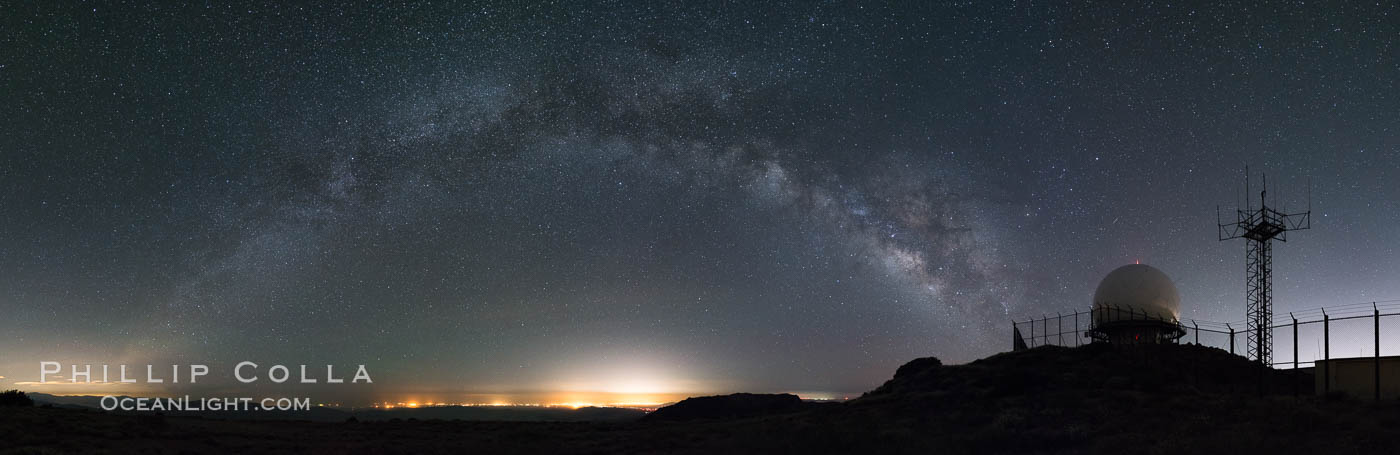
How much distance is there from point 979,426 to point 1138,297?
2245cm

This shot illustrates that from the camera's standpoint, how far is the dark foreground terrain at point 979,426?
20828mm

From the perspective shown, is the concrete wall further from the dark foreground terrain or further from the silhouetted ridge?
the silhouetted ridge

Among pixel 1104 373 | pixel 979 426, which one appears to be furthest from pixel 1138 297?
pixel 979 426

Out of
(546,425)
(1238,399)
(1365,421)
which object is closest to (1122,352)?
(1238,399)

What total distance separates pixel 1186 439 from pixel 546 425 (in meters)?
25.0

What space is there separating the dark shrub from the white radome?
170 ft

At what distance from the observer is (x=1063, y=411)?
91.5 feet

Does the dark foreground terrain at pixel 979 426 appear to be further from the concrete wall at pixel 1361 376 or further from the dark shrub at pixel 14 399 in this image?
the dark shrub at pixel 14 399

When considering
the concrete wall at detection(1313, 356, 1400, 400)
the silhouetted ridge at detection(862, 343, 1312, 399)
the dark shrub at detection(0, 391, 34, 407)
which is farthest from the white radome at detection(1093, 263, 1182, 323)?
the dark shrub at detection(0, 391, 34, 407)

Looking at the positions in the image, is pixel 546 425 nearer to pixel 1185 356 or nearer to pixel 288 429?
pixel 288 429

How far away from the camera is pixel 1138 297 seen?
145ft

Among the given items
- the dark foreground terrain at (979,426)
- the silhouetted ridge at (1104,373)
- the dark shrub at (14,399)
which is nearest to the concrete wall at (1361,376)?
the dark foreground terrain at (979,426)

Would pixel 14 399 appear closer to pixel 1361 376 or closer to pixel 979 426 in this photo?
pixel 979 426

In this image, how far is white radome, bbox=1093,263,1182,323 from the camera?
4372cm
